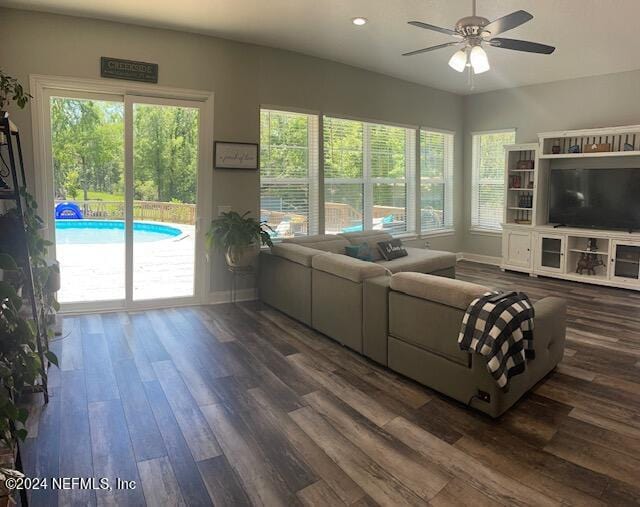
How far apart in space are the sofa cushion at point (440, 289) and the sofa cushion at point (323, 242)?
2085 millimetres

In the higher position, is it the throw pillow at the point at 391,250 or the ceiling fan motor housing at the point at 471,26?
the ceiling fan motor housing at the point at 471,26

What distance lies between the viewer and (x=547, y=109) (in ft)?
22.2

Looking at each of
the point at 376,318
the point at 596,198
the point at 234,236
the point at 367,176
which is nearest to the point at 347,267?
the point at 376,318

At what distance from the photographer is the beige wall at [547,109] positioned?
6062 mm

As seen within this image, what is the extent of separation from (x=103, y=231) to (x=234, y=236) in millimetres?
1298

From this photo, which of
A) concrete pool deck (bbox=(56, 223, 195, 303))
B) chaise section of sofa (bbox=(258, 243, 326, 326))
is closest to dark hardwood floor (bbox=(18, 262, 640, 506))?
chaise section of sofa (bbox=(258, 243, 326, 326))

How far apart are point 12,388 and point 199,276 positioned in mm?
3411

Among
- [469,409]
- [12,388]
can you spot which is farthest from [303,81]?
[12,388]

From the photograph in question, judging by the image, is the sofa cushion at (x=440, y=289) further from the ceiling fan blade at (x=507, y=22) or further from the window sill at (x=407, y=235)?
the window sill at (x=407, y=235)

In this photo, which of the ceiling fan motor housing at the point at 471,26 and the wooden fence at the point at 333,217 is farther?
the wooden fence at the point at 333,217

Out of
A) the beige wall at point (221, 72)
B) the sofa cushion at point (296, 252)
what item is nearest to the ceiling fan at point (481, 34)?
the sofa cushion at point (296, 252)

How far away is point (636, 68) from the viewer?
19.1ft

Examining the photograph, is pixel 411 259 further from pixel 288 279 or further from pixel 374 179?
pixel 374 179

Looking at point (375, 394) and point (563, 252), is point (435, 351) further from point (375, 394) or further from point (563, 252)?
point (563, 252)
